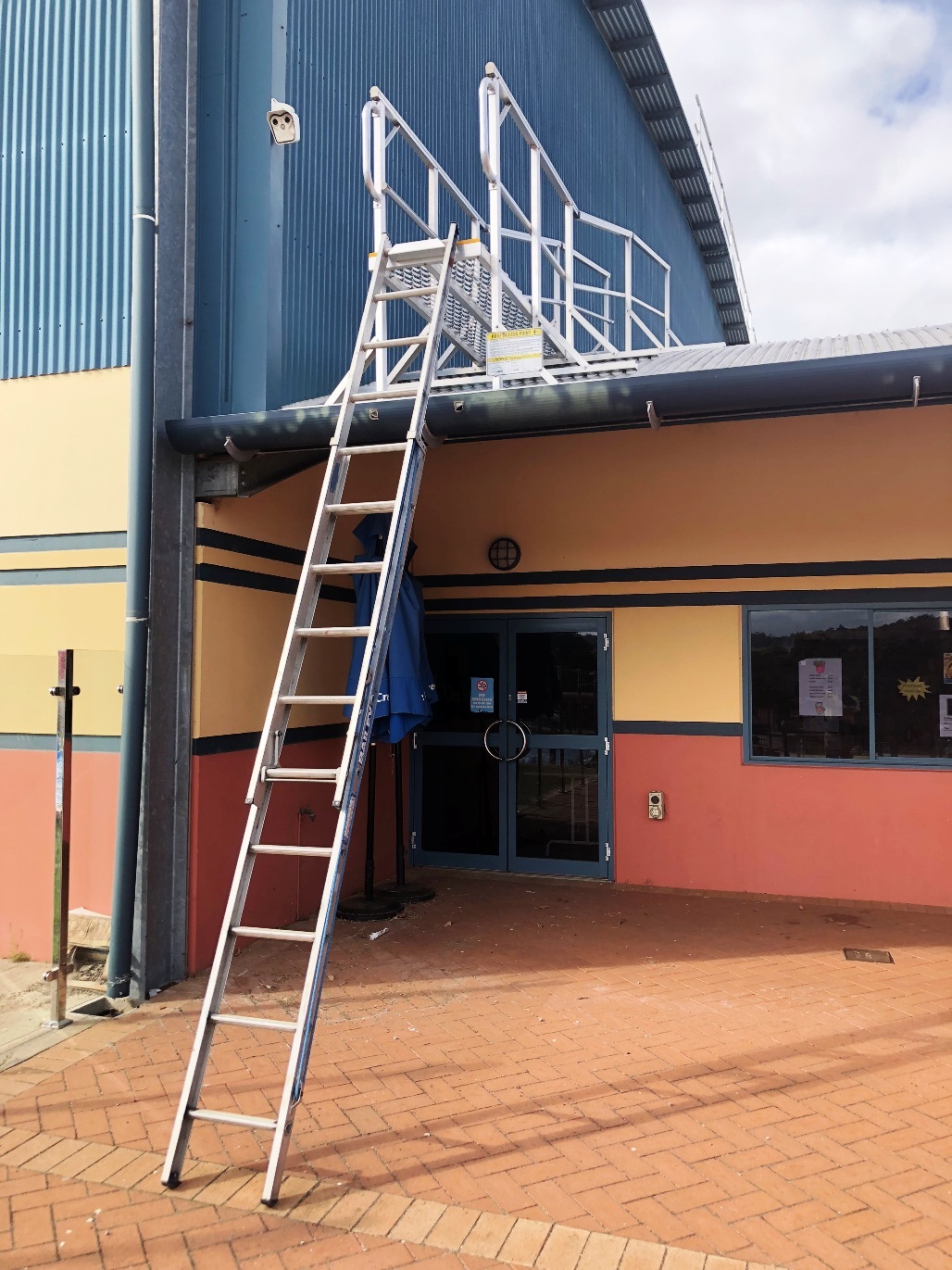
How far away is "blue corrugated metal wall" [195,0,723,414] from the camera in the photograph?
5.80m

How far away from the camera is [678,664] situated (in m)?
7.39

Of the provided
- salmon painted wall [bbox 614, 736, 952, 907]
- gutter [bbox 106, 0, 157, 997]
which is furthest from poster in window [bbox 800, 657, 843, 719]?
gutter [bbox 106, 0, 157, 997]

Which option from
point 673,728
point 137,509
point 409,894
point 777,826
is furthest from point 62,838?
point 777,826

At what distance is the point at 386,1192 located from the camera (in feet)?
10.9

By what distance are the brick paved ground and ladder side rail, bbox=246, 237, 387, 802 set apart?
1396mm

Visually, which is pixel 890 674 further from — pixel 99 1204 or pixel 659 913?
pixel 99 1204

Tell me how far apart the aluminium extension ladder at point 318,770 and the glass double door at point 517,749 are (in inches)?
125

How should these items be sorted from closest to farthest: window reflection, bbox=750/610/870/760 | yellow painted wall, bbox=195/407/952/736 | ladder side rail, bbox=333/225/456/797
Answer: ladder side rail, bbox=333/225/456/797, yellow painted wall, bbox=195/407/952/736, window reflection, bbox=750/610/870/760

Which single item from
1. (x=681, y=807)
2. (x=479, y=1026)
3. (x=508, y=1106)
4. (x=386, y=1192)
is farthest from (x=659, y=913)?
(x=386, y=1192)

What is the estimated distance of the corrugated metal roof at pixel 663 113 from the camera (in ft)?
48.5

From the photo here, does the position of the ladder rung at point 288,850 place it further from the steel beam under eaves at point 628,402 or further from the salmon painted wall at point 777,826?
the salmon painted wall at point 777,826

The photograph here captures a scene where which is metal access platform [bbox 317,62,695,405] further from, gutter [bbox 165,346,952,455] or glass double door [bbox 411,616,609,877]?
glass double door [bbox 411,616,609,877]

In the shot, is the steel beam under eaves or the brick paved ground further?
the steel beam under eaves

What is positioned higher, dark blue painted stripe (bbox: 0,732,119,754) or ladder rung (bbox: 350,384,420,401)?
ladder rung (bbox: 350,384,420,401)
